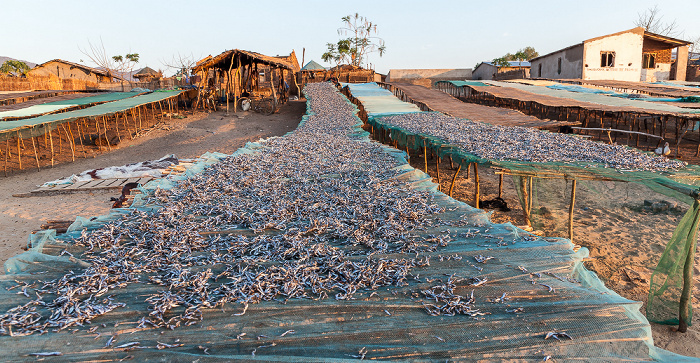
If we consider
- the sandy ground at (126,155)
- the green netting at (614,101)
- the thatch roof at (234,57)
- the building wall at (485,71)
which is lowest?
the sandy ground at (126,155)

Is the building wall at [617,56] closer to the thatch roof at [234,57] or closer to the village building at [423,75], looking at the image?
the village building at [423,75]

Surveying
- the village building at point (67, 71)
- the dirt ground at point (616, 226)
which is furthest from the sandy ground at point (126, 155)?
the village building at point (67, 71)

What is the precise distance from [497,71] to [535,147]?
919 inches

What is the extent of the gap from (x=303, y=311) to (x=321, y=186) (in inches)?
93.8

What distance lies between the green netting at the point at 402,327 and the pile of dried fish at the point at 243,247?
0.24 ft

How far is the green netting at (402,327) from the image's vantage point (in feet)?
5.31

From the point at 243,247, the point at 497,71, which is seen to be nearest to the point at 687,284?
the point at 243,247

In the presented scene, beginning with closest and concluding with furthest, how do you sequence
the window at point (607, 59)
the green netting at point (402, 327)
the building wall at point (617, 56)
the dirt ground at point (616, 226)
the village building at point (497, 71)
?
1. the green netting at point (402, 327)
2. the dirt ground at point (616, 226)
3. the building wall at point (617, 56)
4. the window at point (607, 59)
5. the village building at point (497, 71)

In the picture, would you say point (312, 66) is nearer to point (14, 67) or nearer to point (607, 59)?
point (607, 59)

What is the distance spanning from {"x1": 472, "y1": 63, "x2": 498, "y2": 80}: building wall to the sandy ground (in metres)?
14.2

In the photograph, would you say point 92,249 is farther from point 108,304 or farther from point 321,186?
point 321,186

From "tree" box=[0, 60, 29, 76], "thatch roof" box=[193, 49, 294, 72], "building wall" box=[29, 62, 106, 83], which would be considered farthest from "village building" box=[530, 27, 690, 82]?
"tree" box=[0, 60, 29, 76]

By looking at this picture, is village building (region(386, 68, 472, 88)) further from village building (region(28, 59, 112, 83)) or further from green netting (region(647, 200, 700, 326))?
green netting (region(647, 200, 700, 326))

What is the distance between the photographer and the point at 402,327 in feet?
5.83
